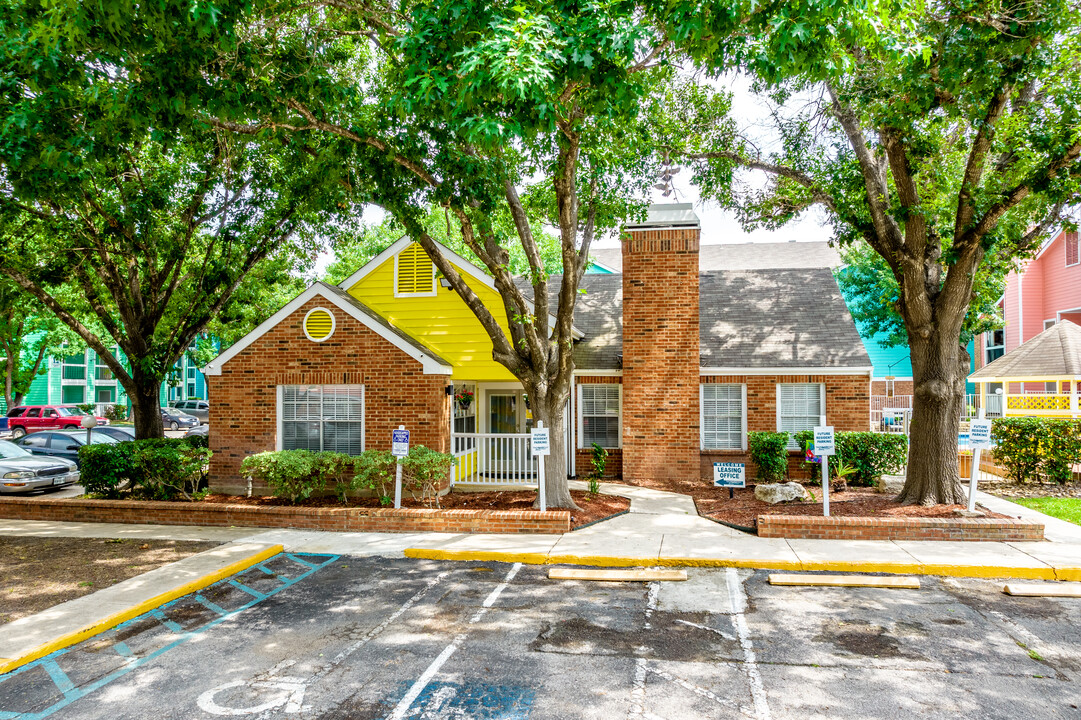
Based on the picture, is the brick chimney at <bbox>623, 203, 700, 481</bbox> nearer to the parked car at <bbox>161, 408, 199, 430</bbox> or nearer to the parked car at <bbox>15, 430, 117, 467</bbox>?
the parked car at <bbox>15, 430, 117, 467</bbox>

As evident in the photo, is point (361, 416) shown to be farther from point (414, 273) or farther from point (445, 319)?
point (414, 273)

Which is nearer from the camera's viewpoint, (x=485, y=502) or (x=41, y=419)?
(x=485, y=502)

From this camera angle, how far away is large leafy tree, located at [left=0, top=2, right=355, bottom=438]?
7.85 meters

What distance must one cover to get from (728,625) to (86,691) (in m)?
5.89

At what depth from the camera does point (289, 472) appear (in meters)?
11.7

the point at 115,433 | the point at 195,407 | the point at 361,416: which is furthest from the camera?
the point at 195,407

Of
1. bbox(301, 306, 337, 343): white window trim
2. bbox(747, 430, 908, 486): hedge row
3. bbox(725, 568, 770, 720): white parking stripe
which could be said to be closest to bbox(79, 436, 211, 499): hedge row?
bbox(301, 306, 337, 343): white window trim

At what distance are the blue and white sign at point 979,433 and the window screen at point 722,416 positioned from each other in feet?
18.7

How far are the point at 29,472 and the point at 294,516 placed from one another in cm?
868

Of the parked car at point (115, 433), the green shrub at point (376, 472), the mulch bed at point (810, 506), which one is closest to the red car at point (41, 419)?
the parked car at point (115, 433)

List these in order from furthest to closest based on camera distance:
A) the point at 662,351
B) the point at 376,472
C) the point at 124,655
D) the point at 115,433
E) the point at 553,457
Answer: the point at 115,433
the point at 662,351
the point at 376,472
the point at 553,457
the point at 124,655

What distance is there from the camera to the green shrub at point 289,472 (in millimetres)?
11789

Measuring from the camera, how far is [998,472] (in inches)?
615

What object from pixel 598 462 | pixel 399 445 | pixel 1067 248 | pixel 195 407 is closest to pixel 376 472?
pixel 399 445
